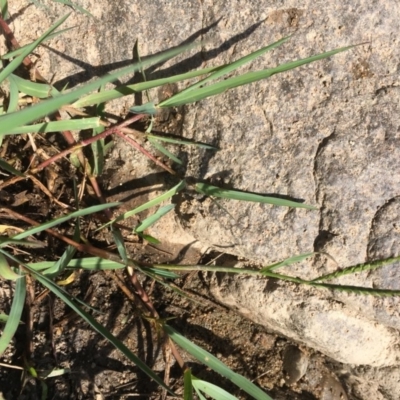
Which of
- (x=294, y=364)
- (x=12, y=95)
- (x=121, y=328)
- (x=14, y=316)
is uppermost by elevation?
(x=12, y=95)

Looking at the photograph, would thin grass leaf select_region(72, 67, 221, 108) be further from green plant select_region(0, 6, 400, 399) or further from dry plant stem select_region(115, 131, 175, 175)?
dry plant stem select_region(115, 131, 175, 175)

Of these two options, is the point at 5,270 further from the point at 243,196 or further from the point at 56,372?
the point at 243,196

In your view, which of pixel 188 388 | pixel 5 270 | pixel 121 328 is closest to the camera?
pixel 5 270

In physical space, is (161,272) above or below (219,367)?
above

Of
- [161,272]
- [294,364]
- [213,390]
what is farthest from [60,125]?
[294,364]

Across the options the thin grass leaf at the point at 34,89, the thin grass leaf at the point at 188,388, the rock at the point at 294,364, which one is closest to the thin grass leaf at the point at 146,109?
the thin grass leaf at the point at 34,89

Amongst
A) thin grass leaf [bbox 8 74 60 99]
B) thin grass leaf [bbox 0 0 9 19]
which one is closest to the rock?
thin grass leaf [bbox 8 74 60 99]

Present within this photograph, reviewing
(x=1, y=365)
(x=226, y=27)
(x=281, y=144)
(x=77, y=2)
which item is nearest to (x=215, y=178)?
(x=281, y=144)
